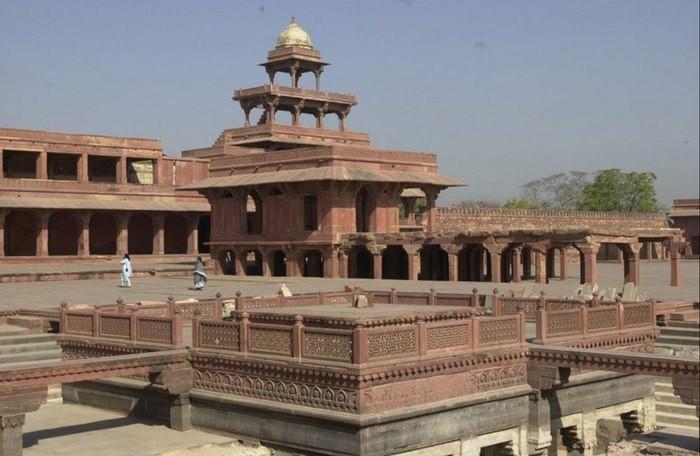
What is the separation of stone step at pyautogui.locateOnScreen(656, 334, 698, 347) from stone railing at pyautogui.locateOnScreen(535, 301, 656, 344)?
1.43 metres

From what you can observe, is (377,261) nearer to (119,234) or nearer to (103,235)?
(119,234)

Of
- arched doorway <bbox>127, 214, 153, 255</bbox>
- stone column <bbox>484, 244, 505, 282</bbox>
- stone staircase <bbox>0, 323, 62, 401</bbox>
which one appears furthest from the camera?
arched doorway <bbox>127, 214, 153, 255</bbox>

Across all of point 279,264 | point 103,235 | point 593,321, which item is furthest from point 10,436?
point 103,235

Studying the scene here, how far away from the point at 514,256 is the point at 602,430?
→ 16.0m

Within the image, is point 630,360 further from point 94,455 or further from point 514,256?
point 514,256

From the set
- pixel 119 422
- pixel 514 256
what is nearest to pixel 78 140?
pixel 514 256

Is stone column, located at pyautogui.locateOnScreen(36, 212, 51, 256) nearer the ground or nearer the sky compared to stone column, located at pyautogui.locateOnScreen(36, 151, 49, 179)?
nearer the ground

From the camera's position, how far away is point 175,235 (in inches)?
1903

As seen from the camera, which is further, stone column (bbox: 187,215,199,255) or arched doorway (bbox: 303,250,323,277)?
stone column (bbox: 187,215,199,255)

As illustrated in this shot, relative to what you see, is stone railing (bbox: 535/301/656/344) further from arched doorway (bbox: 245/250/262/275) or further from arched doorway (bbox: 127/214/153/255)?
arched doorway (bbox: 127/214/153/255)

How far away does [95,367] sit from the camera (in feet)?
46.1

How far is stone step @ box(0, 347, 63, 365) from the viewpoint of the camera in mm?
17284

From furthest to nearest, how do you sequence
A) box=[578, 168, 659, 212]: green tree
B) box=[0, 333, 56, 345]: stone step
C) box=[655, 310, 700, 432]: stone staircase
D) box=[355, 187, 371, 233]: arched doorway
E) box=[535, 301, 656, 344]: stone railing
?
1. box=[578, 168, 659, 212]: green tree
2. box=[355, 187, 371, 233]: arched doorway
3. box=[0, 333, 56, 345]: stone step
4. box=[655, 310, 700, 432]: stone staircase
5. box=[535, 301, 656, 344]: stone railing

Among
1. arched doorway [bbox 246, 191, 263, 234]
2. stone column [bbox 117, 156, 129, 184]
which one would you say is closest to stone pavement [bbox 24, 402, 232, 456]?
arched doorway [bbox 246, 191, 263, 234]
